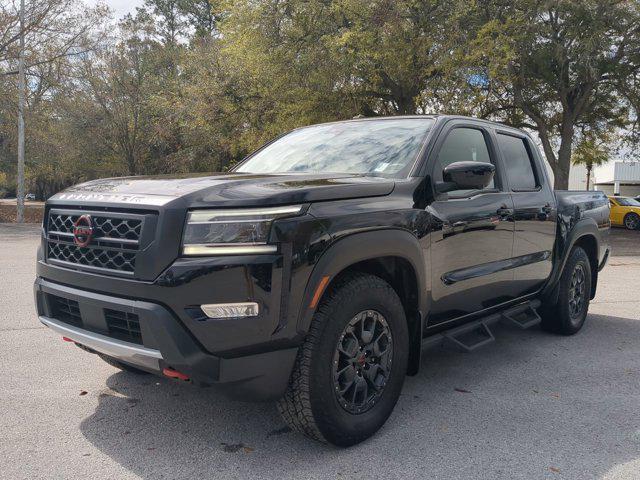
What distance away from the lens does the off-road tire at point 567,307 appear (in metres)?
5.44

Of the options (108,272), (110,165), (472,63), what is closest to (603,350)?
(108,272)

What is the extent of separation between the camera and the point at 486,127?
14.9 ft

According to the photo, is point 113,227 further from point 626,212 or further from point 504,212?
point 626,212

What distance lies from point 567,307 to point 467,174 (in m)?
2.63

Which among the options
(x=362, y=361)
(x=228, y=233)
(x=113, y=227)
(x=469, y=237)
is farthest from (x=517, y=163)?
(x=113, y=227)

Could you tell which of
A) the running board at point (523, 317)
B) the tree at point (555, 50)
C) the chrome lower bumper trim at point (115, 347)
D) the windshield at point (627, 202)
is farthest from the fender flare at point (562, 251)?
the windshield at point (627, 202)

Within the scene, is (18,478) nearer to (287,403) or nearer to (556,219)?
(287,403)

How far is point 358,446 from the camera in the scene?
3.15m

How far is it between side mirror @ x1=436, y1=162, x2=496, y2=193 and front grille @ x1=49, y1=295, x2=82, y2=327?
2243 mm

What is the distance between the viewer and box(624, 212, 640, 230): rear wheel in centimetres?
2489

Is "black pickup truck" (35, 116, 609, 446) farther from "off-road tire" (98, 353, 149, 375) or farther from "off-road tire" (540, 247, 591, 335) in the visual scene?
"off-road tire" (540, 247, 591, 335)

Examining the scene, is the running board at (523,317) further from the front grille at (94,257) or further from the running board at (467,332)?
the front grille at (94,257)

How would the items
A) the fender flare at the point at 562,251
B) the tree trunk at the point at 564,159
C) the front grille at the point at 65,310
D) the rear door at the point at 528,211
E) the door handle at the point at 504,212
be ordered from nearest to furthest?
1. the front grille at the point at 65,310
2. the door handle at the point at 504,212
3. the rear door at the point at 528,211
4. the fender flare at the point at 562,251
5. the tree trunk at the point at 564,159

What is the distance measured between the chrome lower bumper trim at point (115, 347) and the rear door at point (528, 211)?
9.58ft
